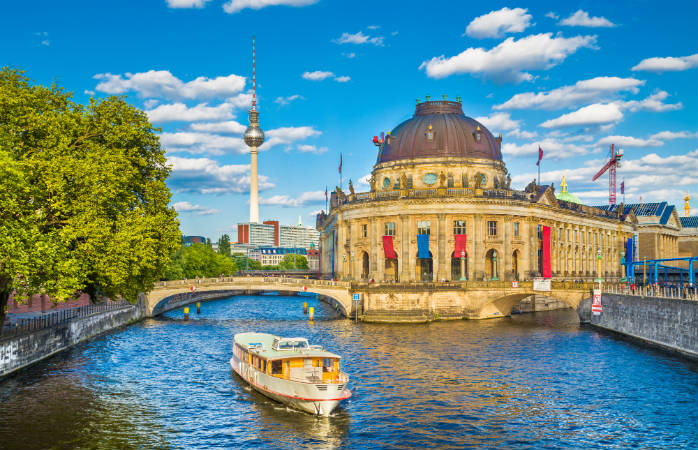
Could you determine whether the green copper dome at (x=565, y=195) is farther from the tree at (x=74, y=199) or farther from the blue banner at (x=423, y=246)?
the tree at (x=74, y=199)

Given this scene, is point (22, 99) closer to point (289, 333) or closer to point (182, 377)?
point (182, 377)

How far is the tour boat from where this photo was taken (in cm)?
4322

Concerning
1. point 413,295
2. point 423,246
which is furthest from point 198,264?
point 413,295

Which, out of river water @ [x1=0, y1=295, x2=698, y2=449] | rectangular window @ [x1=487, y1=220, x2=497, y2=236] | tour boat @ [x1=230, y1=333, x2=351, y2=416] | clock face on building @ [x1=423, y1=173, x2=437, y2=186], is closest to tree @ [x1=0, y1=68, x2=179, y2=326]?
river water @ [x1=0, y1=295, x2=698, y2=449]

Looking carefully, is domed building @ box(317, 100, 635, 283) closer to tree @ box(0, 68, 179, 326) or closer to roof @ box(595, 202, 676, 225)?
roof @ box(595, 202, 676, 225)

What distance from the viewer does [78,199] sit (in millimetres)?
52219

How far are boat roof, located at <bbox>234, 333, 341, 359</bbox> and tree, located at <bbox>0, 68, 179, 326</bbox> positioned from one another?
10.5 m

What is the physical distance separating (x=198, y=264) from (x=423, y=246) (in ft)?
232

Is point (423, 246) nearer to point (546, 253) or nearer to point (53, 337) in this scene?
point (546, 253)

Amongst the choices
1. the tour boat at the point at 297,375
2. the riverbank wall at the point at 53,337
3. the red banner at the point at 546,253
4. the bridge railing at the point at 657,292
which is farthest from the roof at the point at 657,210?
the tour boat at the point at 297,375

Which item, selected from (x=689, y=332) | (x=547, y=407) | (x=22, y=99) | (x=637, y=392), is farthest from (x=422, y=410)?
(x=22, y=99)

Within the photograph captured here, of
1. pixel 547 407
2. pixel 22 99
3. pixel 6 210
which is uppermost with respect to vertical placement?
pixel 22 99

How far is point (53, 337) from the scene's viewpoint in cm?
6166

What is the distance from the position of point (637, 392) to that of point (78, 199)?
4593 cm
